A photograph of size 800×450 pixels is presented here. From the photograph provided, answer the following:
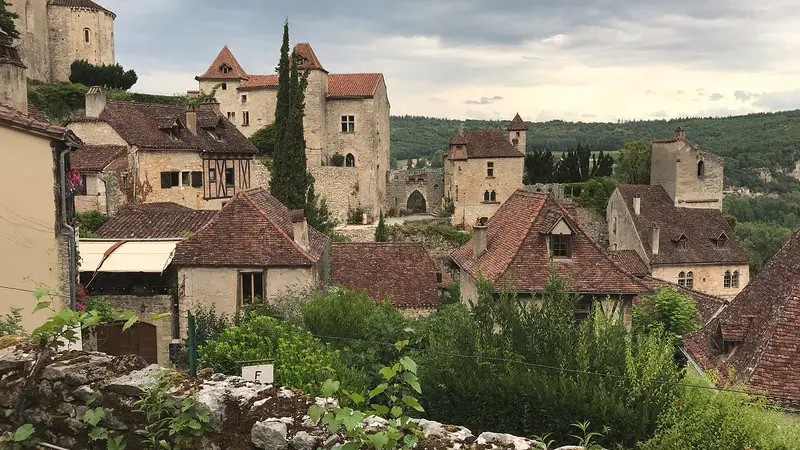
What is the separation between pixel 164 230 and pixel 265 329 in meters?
13.9

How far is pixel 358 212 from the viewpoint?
5884cm

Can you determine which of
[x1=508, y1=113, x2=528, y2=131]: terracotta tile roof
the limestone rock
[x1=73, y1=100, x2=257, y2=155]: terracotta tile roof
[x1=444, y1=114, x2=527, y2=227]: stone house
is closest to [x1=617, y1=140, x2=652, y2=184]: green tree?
[x1=508, y1=113, x2=528, y2=131]: terracotta tile roof

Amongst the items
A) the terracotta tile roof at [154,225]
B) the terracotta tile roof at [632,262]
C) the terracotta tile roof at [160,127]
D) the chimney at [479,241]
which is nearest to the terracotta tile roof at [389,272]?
the chimney at [479,241]

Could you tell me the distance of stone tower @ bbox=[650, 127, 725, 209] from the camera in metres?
51.8

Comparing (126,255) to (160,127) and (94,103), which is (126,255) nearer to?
(94,103)

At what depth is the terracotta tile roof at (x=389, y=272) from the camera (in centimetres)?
2684

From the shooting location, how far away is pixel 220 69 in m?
62.6

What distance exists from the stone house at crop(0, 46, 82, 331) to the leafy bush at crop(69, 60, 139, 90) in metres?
47.6

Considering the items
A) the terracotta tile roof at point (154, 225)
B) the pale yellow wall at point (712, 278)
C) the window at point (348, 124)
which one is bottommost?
the pale yellow wall at point (712, 278)

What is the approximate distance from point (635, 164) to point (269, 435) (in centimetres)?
6773

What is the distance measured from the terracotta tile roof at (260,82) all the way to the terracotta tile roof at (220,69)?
1.54 meters

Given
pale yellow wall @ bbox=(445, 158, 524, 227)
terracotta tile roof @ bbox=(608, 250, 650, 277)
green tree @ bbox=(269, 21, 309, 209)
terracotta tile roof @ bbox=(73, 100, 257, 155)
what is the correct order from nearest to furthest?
terracotta tile roof @ bbox=(73, 100, 257, 155)
terracotta tile roof @ bbox=(608, 250, 650, 277)
green tree @ bbox=(269, 21, 309, 209)
pale yellow wall @ bbox=(445, 158, 524, 227)

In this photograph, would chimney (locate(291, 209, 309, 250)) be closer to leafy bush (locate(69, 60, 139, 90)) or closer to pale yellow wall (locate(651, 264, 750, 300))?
pale yellow wall (locate(651, 264, 750, 300))

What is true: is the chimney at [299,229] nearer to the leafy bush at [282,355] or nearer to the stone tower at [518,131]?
the leafy bush at [282,355]
